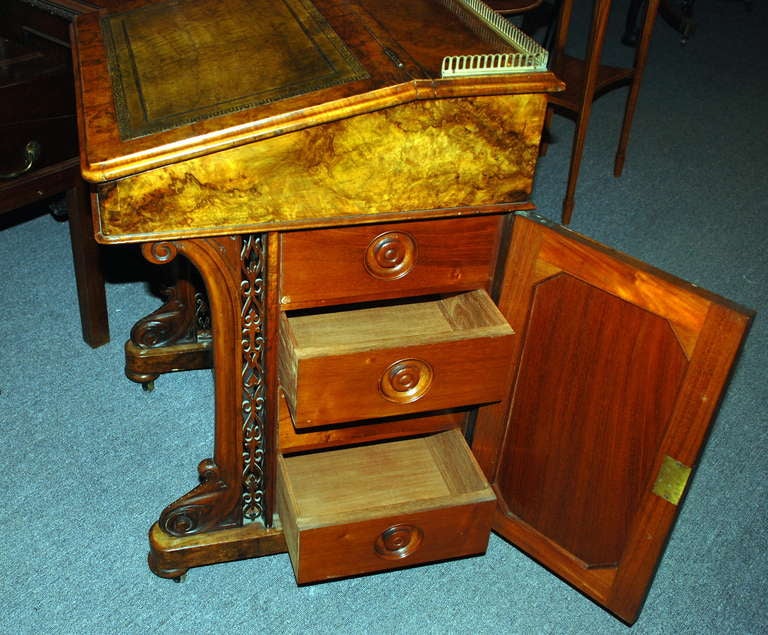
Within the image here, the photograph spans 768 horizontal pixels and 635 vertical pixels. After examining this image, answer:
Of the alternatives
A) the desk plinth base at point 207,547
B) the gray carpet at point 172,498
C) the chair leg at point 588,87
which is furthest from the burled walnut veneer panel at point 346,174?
the chair leg at point 588,87

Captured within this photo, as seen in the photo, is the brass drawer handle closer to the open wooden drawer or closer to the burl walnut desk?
the burl walnut desk

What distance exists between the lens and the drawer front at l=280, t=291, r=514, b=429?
1.52 meters

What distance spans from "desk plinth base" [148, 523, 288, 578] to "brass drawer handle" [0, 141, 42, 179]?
817mm

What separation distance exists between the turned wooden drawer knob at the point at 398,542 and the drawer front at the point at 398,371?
9.1 inches

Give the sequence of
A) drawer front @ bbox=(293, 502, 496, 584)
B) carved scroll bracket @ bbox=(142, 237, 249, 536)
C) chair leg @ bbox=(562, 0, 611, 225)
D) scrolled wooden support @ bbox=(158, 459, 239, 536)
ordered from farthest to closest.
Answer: chair leg @ bbox=(562, 0, 611, 225) < scrolled wooden support @ bbox=(158, 459, 239, 536) < drawer front @ bbox=(293, 502, 496, 584) < carved scroll bracket @ bbox=(142, 237, 249, 536)

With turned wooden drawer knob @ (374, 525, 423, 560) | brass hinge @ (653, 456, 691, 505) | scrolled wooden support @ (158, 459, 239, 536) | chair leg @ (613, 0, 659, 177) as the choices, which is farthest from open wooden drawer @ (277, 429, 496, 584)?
chair leg @ (613, 0, 659, 177)

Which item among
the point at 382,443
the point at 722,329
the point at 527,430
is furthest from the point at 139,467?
the point at 722,329

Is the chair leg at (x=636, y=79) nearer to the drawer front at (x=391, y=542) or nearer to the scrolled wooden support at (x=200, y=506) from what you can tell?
the drawer front at (x=391, y=542)

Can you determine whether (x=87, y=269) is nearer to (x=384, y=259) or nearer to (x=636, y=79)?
(x=384, y=259)

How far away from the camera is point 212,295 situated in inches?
61.8

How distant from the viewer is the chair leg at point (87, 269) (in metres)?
2.23

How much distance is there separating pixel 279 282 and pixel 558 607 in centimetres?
89

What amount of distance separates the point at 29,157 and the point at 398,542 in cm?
114

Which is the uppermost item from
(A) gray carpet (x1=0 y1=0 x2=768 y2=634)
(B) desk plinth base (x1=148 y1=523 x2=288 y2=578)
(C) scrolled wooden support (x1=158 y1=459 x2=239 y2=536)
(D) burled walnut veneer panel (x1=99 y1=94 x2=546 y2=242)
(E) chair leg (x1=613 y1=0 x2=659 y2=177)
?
(D) burled walnut veneer panel (x1=99 y1=94 x2=546 y2=242)
